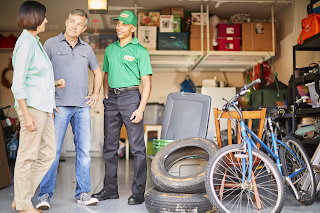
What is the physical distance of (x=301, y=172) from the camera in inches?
103

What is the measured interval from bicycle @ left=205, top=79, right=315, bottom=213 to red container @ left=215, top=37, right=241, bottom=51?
2846mm

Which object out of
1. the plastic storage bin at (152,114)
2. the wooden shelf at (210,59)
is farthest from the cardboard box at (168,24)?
the plastic storage bin at (152,114)

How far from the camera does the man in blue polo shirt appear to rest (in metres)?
2.31

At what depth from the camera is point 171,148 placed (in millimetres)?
2447

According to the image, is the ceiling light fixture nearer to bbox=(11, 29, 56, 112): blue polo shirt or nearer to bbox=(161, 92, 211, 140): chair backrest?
bbox=(161, 92, 211, 140): chair backrest

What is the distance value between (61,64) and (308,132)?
2.77 m

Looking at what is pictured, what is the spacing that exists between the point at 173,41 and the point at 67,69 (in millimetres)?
3147

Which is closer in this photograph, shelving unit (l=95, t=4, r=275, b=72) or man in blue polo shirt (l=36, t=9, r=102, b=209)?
man in blue polo shirt (l=36, t=9, r=102, b=209)

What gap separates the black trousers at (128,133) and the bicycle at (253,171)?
0.67 meters

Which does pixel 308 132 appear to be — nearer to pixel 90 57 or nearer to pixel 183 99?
pixel 183 99

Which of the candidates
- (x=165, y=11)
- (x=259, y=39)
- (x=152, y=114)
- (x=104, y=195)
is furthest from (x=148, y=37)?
(x=104, y=195)

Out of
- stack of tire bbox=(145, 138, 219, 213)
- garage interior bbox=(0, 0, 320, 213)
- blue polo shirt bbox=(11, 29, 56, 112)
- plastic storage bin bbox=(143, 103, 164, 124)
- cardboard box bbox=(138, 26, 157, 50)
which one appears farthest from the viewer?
plastic storage bin bbox=(143, 103, 164, 124)

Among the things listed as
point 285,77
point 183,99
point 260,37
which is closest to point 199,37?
point 260,37

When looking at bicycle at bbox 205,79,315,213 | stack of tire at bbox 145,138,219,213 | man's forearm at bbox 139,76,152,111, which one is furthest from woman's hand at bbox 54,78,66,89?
bicycle at bbox 205,79,315,213
